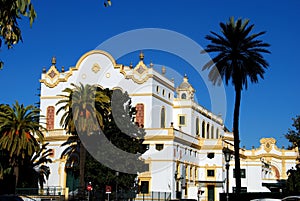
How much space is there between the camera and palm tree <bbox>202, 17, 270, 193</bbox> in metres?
45.4

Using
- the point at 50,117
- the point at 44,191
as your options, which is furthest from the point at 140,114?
the point at 44,191

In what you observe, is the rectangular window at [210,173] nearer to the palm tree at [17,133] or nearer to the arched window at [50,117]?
the arched window at [50,117]

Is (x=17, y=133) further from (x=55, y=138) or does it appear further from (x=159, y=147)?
(x=159, y=147)

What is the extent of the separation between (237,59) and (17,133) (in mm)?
22381

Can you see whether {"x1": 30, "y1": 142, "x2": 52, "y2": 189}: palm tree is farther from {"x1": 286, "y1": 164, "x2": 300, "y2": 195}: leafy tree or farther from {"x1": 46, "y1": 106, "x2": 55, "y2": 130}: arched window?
{"x1": 286, "y1": 164, "x2": 300, "y2": 195}: leafy tree

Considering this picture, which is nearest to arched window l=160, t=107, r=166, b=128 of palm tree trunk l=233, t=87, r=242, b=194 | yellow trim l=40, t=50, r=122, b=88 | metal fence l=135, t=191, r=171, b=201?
yellow trim l=40, t=50, r=122, b=88

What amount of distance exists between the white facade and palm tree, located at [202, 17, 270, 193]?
15.3 metres

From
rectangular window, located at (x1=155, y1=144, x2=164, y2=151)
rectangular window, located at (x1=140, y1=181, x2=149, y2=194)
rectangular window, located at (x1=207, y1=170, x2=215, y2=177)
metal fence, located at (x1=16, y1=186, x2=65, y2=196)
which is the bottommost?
metal fence, located at (x1=16, y1=186, x2=65, y2=196)

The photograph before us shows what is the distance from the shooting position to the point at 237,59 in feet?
150

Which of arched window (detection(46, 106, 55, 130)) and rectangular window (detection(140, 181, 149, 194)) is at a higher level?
arched window (detection(46, 106, 55, 130))

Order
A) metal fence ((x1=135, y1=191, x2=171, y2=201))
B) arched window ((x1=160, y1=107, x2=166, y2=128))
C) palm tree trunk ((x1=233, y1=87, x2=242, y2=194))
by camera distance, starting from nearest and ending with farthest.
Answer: palm tree trunk ((x1=233, y1=87, x2=242, y2=194))
metal fence ((x1=135, y1=191, x2=171, y2=201))
arched window ((x1=160, y1=107, x2=166, y2=128))

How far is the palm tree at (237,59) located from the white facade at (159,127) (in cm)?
1528

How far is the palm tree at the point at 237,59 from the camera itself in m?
45.4

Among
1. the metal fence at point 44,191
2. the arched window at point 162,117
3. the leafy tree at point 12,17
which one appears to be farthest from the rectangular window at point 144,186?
the leafy tree at point 12,17
